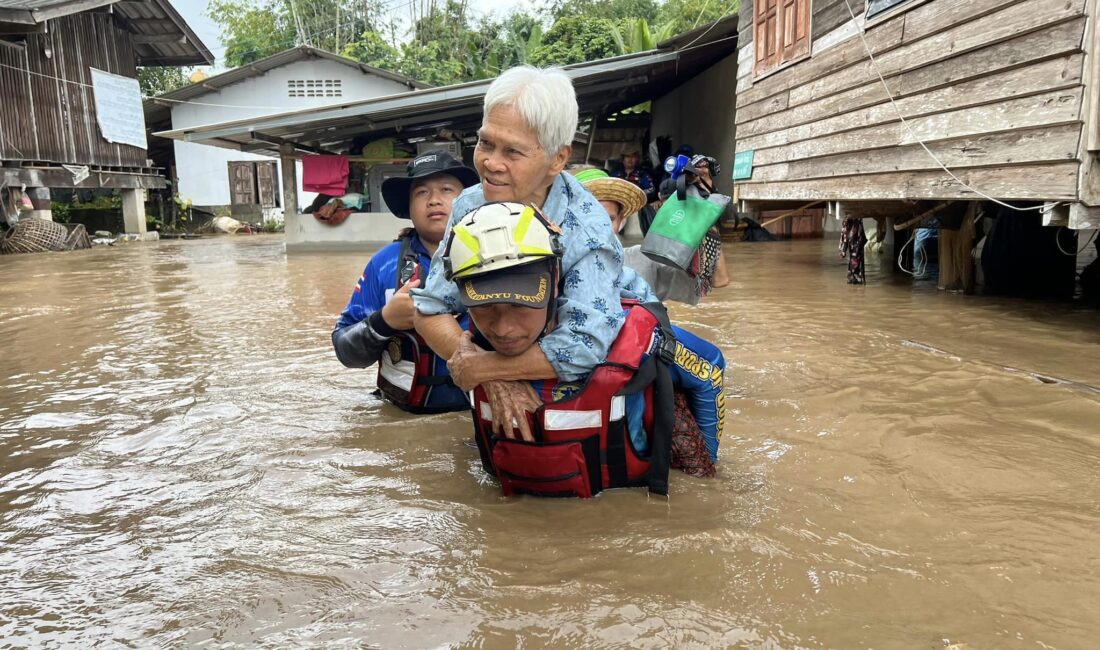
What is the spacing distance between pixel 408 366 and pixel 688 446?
1.45 meters

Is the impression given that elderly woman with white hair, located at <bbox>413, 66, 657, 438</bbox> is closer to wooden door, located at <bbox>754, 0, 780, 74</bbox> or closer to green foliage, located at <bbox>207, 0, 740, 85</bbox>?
wooden door, located at <bbox>754, 0, 780, 74</bbox>

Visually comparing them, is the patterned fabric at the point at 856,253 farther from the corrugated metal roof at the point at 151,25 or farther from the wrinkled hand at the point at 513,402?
the corrugated metal roof at the point at 151,25

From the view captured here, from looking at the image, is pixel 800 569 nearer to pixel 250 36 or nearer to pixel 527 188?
pixel 527 188

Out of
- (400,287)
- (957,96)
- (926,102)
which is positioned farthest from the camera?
(926,102)

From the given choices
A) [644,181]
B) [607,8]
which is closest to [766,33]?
[644,181]

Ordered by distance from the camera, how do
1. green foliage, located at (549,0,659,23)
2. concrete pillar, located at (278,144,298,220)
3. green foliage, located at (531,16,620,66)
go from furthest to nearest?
1. green foliage, located at (549,0,659,23)
2. green foliage, located at (531,16,620,66)
3. concrete pillar, located at (278,144,298,220)

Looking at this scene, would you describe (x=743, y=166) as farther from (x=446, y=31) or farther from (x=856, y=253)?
(x=446, y=31)

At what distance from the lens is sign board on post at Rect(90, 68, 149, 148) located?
19.0m

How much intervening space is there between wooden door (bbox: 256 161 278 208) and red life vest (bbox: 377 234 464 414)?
2285 cm

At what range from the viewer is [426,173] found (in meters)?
3.39

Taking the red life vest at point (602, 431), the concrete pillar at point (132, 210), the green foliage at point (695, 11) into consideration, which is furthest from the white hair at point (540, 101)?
the green foliage at point (695, 11)

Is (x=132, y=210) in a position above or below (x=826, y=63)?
below

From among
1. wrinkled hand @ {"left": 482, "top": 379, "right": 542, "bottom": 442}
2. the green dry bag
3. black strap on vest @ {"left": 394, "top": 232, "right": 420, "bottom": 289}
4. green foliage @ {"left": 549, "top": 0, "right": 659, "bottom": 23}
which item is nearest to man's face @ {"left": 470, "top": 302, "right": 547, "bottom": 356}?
wrinkled hand @ {"left": 482, "top": 379, "right": 542, "bottom": 442}

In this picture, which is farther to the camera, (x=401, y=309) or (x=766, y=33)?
(x=766, y=33)
